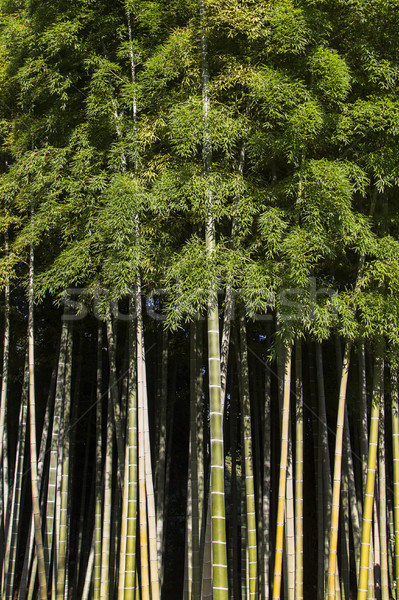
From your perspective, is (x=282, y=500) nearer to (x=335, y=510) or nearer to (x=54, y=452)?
(x=335, y=510)

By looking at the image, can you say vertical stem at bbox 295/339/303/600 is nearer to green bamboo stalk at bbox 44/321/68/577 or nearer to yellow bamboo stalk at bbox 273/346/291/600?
yellow bamboo stalk at bbox 273/346/291/600

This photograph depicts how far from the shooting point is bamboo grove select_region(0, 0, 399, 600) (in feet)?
14.1

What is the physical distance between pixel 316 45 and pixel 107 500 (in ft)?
14.2

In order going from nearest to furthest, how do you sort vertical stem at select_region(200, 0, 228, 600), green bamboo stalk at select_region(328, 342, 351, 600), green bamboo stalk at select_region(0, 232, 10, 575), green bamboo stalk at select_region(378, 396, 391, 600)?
vertical stem at select_region(200, 0, 228, 600) < green bamboo stalk at select_region(328, 342, 351, 600) < green bamboo stalk at select_region(378, 396, 391, 600) < green bamboo stalk at select_region(0, 232, 10, 575)

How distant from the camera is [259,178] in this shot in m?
4.80

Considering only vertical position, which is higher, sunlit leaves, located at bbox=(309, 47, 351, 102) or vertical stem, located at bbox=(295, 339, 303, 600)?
sunlit leaves, located at bbox=(309, 47, 351, 102)

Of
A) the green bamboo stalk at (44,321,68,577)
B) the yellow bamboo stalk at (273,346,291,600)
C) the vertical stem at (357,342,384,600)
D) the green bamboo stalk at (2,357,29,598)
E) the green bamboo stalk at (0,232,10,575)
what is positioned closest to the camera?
the vertical stem at (357,342,384,600)

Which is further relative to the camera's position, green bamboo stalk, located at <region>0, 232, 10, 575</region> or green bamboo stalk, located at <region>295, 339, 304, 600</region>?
green bamboo stalk, located at <region>0, 232, 10, 575</region>

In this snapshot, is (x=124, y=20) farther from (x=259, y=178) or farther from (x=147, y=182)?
(x=259, y=178)

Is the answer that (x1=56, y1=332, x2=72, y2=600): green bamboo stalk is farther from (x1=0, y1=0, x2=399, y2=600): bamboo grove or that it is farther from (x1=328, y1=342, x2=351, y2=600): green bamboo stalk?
(x1=328, y1=342, x2=351, y2=600): green bamboo stalk

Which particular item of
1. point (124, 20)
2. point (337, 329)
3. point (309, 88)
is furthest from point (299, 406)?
point (124, 20)

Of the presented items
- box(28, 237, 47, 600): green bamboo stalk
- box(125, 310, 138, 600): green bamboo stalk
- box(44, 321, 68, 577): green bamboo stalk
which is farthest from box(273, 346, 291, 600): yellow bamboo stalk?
box(44, 321, 68, 577): green bamboo stalk

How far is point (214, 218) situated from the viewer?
439 cm

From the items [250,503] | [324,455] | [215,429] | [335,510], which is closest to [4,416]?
[250,503]
